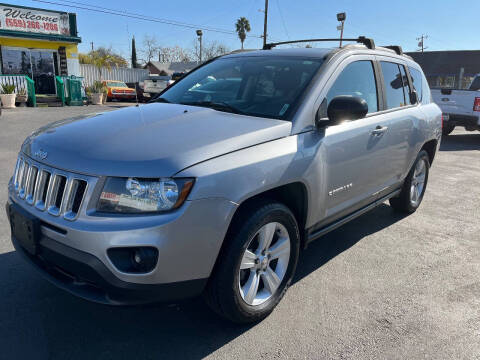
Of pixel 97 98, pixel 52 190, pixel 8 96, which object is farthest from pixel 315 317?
pixel 97 98

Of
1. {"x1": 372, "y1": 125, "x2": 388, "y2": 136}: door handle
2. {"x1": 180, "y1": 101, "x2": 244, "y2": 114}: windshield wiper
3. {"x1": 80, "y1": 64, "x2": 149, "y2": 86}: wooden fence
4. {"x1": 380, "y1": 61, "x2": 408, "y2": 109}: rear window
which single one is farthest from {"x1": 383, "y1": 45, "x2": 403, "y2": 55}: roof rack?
{"x1": 80, "y1": 64, "x2": 149, "y2": 86}: wooden fence

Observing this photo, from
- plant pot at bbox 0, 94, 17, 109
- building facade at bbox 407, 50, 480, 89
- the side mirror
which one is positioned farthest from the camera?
building facade at bbox 407, 50, 480, 89

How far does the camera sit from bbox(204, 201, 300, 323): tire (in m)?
2.43

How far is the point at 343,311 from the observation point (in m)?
2.99

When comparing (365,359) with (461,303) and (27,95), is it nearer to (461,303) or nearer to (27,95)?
(461,303)

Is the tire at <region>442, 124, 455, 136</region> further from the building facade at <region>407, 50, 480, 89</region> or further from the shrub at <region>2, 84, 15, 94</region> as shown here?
the building facade at <region>407, 50, 480, 89</region>

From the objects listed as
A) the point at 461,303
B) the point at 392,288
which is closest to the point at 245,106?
the point at 392,288

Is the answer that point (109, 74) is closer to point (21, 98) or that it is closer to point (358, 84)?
point (21, 98)

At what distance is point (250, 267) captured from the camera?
2688 mm

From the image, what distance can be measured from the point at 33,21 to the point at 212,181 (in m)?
21.9

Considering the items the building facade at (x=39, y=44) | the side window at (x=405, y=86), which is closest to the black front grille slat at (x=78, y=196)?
the side window at (x=405, y=86)

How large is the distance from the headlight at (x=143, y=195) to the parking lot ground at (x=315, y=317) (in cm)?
62

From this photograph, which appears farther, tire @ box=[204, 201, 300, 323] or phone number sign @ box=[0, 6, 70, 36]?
phone number sign @ box=[0, 6, 70, 36]

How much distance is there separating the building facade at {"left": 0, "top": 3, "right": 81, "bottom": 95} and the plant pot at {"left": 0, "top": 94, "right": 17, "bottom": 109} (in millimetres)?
3908
